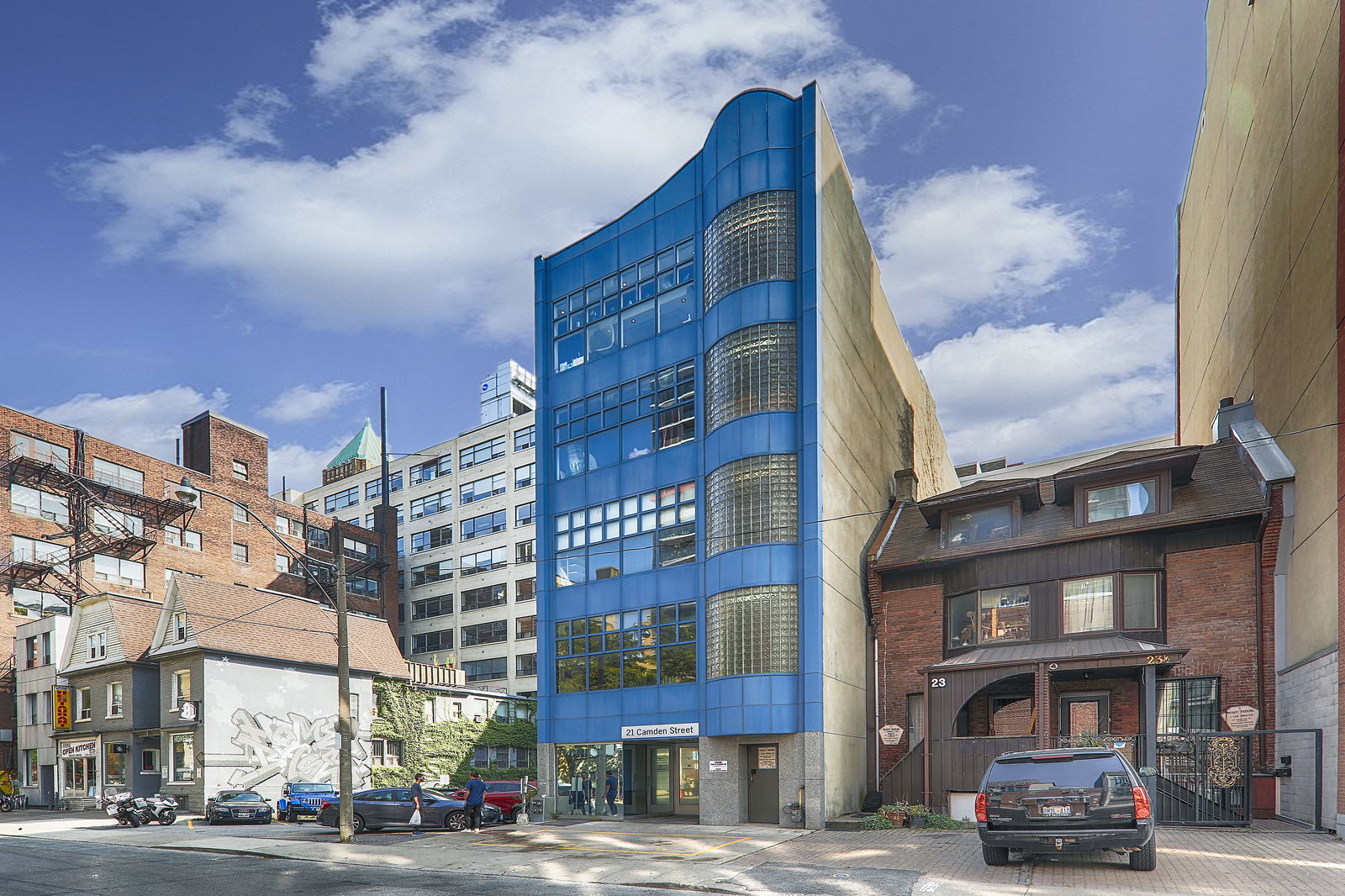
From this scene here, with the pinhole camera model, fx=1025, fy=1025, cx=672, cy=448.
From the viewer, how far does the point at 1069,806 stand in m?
14.4

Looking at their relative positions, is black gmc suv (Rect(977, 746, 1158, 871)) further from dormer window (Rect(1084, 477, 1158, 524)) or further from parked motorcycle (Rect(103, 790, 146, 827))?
parked motorcycle (Rect(103, 790, 146, 827))

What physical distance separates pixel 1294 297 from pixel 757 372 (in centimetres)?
1315

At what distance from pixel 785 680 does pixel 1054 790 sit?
42.3 feet

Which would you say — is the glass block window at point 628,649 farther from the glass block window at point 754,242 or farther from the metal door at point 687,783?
the glass block window at point 754,242

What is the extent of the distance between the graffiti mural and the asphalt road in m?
20.1

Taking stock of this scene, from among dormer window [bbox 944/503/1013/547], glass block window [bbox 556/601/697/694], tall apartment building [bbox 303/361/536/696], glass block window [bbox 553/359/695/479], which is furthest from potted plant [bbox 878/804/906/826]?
tall apartment building [bbox 303/361/536/696]

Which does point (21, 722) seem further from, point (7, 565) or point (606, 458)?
point (606, 458)

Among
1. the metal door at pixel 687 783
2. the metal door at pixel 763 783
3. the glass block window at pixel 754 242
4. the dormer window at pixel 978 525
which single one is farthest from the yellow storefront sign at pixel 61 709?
the dormer window at pixel 978 525

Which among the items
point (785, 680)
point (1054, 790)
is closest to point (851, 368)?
point (785, 680)

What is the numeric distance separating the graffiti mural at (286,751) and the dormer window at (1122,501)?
29.6m

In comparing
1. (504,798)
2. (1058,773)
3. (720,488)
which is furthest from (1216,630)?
(504,798)

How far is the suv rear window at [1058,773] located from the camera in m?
14.4

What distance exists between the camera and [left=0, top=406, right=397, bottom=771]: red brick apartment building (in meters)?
51.6

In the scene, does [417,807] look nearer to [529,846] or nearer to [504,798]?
[529,846]
